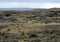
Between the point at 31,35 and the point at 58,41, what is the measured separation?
4.66m

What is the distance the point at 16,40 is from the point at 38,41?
1970 mm

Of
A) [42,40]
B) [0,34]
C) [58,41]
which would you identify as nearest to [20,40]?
[42,40]

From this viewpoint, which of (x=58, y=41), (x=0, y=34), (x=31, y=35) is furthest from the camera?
(x=0, y=34)

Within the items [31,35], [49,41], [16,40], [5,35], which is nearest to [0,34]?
[5,35]

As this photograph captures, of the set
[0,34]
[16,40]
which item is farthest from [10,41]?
[0,34]

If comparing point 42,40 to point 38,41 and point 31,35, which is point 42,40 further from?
point 31,35

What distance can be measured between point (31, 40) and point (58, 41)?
2520 millimetres

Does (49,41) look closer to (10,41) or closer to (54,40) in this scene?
(54,40)

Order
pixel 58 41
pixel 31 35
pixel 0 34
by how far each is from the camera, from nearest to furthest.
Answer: pixel 58 41 < pixel 31 35 < pixel 0 34

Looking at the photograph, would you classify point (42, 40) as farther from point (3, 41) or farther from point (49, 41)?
point (3, 41)

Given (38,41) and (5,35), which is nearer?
(38,41)

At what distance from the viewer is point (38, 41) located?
71.3ft

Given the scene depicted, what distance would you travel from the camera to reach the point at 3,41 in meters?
21.8

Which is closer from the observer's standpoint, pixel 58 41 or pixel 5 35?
pixel 58 41
